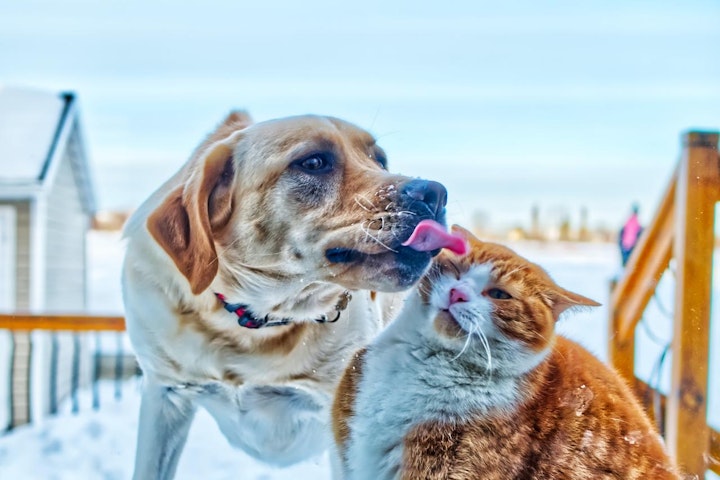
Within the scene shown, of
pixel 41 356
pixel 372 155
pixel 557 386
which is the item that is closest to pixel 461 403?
pixel 557 386

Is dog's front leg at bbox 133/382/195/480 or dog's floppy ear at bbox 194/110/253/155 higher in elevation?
dog's floppy ear at bbox 194/110/253/155

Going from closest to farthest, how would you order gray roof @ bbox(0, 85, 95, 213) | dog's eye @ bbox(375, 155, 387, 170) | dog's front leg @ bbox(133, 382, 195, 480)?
dog's eye @ bbox(375, 155, 387, 170)
dog's front leg @ bbox(133, 382, 195, 480)
gray roof @ bbox(0, 85, 95, 213)

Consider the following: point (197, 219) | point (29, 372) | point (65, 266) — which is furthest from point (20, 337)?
point (197, 219)

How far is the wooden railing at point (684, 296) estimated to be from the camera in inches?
32.4

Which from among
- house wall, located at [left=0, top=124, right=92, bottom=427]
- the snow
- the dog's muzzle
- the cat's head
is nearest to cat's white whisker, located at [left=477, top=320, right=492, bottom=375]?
the cat's head

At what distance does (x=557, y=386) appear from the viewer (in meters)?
0.68

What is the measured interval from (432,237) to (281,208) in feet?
0.81

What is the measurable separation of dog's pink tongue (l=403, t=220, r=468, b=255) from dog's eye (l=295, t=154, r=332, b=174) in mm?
202

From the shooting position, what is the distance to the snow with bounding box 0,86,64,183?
5.81 ft

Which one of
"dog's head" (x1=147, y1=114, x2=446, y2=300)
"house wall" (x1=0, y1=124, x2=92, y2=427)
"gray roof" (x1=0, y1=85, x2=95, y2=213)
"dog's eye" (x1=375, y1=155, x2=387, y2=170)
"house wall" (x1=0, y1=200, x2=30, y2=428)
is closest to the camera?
"dog's head" (x1=147, y1=114, x2=446, y2=300)

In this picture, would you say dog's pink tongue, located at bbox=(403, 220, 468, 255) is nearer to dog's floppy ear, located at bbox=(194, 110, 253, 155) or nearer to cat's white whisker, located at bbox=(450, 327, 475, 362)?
cat's white whisker, located at bbox=(450, 327, 475, 362)

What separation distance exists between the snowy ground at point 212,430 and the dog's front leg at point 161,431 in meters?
0.04

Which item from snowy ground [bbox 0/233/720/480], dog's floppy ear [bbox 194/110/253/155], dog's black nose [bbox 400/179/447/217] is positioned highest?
dog's floppy ear [bbox 194/110/253/155]

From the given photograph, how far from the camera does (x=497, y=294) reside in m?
0.72
